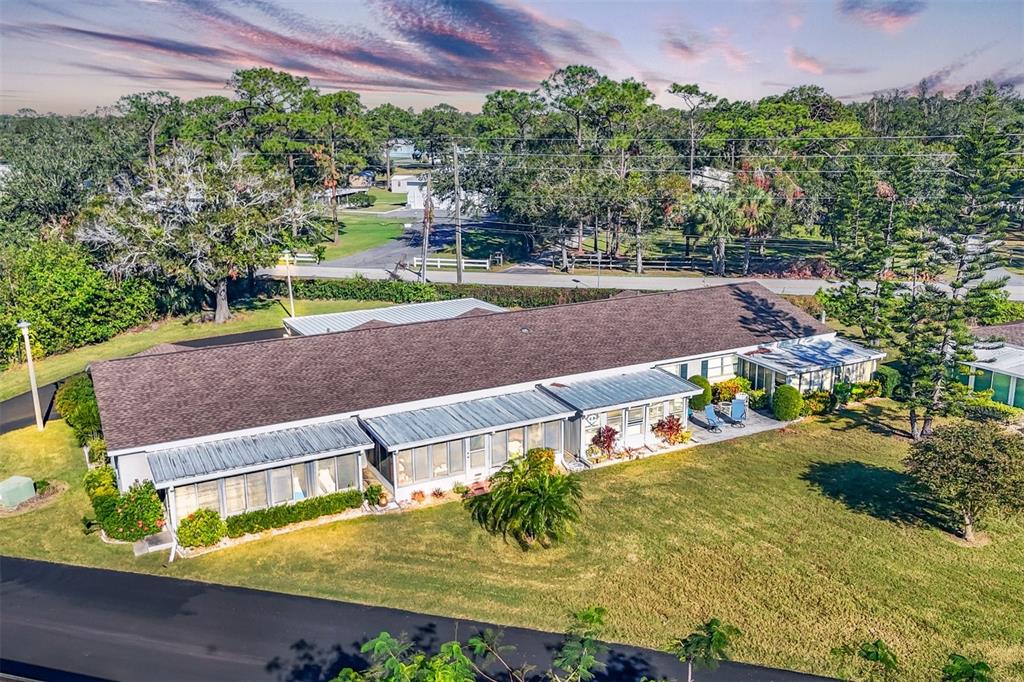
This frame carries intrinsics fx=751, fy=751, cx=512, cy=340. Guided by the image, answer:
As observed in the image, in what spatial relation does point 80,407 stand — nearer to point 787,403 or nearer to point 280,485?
point 280,485

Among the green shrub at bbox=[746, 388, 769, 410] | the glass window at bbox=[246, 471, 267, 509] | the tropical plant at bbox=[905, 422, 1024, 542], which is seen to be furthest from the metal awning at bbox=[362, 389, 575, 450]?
the tropical plant at bbox=[905, 422, 1024, 542]

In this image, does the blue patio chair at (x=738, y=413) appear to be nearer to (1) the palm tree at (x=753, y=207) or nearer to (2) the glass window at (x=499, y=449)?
(2) the glass window at (x=499, y=449)

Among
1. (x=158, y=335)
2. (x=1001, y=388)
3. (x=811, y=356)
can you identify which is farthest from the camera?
(x=158, y=335)

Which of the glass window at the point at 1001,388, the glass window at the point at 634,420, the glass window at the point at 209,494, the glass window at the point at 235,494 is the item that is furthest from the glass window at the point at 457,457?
the glass window at the point at 1001,388

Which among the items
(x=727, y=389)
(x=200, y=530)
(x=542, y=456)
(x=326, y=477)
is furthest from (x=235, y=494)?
(x=727, y=389)

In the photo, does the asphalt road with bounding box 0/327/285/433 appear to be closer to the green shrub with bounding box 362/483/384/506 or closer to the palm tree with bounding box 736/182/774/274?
the green shrub with bounding box 362/483/384/506
